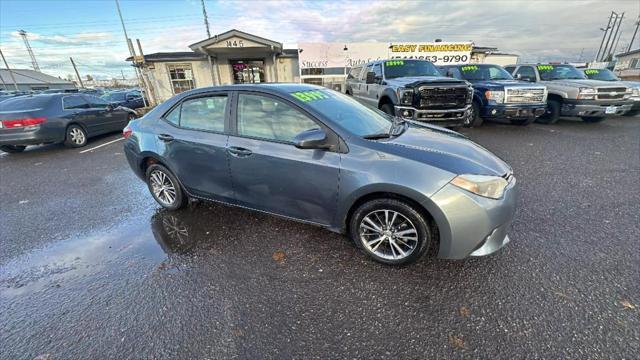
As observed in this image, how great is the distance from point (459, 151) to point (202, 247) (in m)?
2.80

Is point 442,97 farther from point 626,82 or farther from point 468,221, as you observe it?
point 626,82

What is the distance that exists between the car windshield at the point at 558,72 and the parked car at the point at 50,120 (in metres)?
14.7

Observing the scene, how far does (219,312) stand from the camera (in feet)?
6.95

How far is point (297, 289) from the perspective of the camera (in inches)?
91.4

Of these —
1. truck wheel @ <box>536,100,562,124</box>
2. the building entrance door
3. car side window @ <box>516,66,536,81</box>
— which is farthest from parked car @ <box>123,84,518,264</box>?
the building entrance door

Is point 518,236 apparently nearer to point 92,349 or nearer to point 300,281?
point 300,281

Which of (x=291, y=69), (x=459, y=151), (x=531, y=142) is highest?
(x=291, y=69)

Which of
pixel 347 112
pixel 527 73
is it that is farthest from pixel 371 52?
pixel 347 112

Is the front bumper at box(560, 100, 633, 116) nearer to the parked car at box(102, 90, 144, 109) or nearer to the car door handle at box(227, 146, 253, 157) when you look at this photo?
the car door handle at box(227, 146, 253, 157)

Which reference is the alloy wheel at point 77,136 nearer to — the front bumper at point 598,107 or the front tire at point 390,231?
the front tire at point 390,231

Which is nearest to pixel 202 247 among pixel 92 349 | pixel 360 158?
pixel 92 349

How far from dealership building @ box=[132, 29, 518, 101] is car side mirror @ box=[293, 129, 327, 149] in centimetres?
1533

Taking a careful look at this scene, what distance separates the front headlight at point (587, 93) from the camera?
750cm

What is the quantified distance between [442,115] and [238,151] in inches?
212
